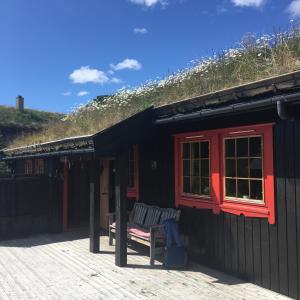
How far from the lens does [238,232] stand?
20.6 ft

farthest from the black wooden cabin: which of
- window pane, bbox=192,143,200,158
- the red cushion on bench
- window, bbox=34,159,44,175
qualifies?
window, bbox=34,159,44,175

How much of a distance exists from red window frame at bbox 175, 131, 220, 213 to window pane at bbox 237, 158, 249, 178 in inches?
16.9

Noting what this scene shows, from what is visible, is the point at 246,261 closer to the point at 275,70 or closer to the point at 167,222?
the point at 167,222

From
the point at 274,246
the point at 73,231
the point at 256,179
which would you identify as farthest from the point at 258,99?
the point at 73,231

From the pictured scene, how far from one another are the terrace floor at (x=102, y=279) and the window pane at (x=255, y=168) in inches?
63.2

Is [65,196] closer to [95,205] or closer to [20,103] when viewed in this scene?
[95,205]

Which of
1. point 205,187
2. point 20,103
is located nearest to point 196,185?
point 205,187

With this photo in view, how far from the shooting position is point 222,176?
6629 millimetres

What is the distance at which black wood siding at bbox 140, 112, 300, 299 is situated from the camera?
209 inches

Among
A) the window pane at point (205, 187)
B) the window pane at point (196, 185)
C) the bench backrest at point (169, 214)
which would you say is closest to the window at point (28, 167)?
the bench backrest at point (169, 214)

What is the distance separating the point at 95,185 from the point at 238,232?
3121 mm

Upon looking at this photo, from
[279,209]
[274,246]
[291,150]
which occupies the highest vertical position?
[291,150]

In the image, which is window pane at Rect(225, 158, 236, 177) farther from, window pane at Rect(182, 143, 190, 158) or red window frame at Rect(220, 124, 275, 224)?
window pane at Rect(182, 143, 190, 158)

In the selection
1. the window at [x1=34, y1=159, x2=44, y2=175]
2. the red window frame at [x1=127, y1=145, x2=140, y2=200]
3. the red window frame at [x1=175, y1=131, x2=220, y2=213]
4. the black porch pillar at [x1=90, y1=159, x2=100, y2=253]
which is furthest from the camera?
the window at [x1=34, y1=159, x2=44, y2=175]
